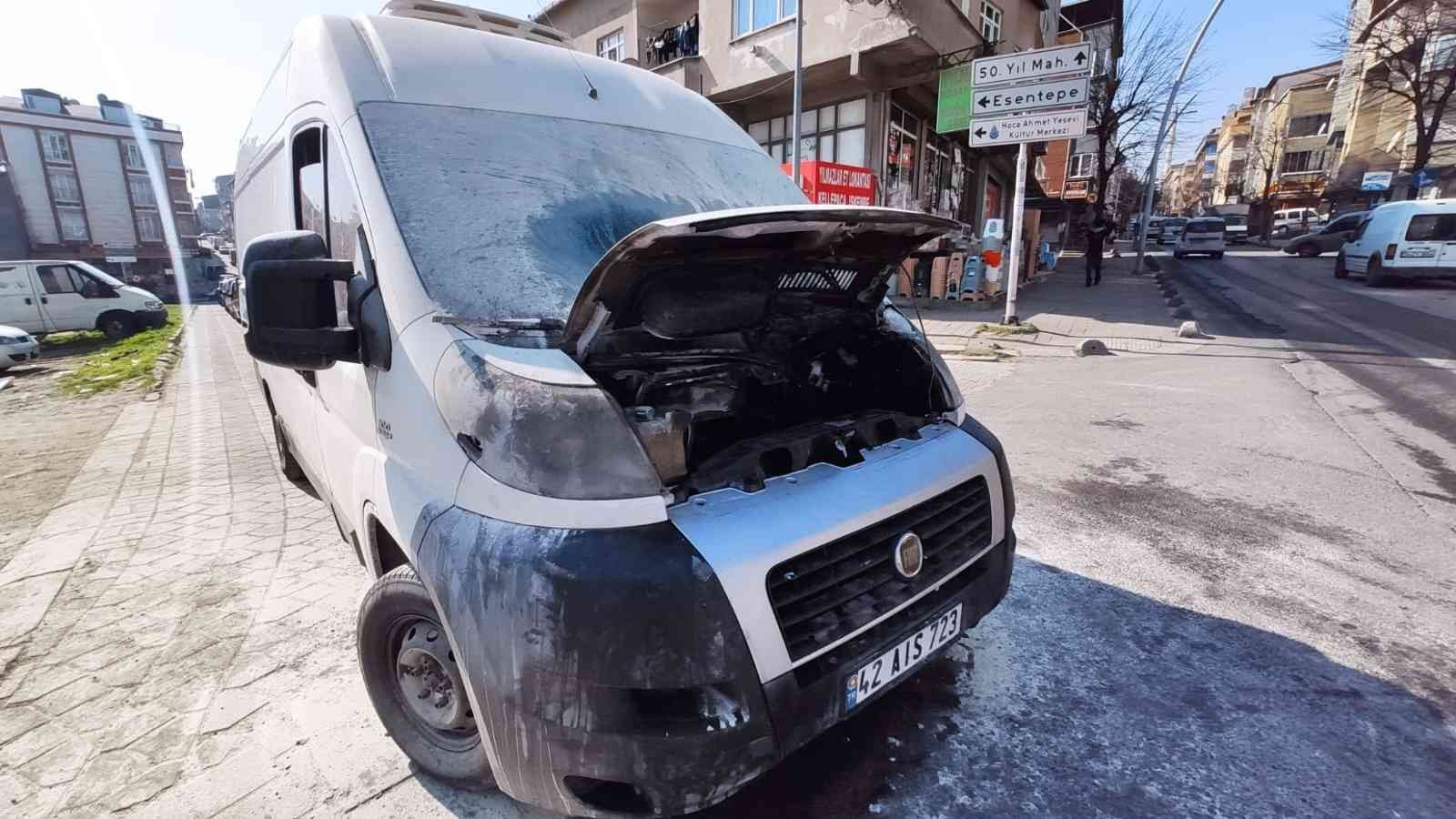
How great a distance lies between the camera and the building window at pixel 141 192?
4731 centimetres

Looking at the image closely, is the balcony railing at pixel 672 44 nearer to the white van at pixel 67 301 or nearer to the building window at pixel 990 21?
the building window at pixel 990 21

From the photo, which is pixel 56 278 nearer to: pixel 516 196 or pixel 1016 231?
pixel 516 196

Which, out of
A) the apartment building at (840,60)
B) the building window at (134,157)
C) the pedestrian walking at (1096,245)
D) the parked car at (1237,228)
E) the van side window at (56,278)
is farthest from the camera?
the building window at (134,157)

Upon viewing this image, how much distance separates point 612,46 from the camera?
2008cm

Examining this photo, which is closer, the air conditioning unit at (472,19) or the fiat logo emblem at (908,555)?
the fiat logo emblem at (908,555)

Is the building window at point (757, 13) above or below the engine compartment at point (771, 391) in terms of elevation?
above

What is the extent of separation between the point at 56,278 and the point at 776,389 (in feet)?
64.6

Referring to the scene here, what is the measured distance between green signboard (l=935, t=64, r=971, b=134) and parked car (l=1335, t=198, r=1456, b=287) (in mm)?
11674

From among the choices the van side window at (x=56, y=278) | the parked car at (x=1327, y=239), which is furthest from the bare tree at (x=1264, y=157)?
the van side window at (x=56, y=278)

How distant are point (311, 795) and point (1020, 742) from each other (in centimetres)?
232

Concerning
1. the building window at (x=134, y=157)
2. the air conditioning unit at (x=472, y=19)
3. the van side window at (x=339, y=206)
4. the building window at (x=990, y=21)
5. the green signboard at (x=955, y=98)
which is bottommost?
the van side window at (x=339, y=206)

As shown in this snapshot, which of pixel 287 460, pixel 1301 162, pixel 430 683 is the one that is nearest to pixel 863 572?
pixel 430 683

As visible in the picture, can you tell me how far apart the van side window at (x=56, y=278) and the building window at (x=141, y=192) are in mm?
44907

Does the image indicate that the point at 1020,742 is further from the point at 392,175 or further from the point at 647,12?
the point at 647,12
